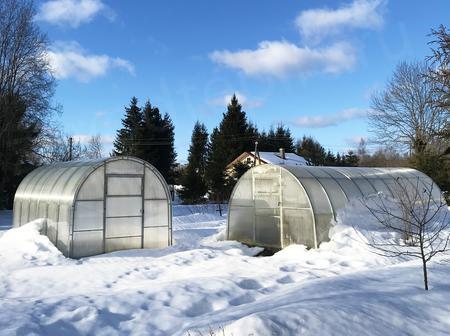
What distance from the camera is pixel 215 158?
42.8m

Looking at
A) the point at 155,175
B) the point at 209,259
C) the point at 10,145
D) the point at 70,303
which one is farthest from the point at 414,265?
the point at 10,145

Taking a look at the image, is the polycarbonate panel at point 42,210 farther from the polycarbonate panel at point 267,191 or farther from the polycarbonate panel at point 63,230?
the polycarbonate panel at point 267,191

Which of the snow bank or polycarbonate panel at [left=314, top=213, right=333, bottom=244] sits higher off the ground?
polycarbonate panel at [left=314, top=213, right=333, bottom=244]

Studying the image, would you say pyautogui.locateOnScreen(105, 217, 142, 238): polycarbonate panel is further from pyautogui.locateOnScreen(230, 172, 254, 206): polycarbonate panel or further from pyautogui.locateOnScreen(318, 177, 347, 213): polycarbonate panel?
pyautogui.locateOnScreen(318, 177, 347, 213): polycarbonate panel

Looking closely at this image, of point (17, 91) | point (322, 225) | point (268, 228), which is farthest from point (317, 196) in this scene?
point (17, 91)

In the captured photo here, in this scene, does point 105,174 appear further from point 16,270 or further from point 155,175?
point 16,270

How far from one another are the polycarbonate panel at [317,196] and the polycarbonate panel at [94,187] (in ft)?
20.5

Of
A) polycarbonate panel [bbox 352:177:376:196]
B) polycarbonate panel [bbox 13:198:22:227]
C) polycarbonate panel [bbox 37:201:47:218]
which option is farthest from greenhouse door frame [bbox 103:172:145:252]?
polycarbonate panel [bbox 352:177:376:196]

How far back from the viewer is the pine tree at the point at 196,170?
116 ft

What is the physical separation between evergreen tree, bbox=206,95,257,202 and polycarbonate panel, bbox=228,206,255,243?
2151cm

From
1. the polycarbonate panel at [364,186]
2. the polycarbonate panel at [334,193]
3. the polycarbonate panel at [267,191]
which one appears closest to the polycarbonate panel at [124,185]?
the polycarbonate panel at [267,191]

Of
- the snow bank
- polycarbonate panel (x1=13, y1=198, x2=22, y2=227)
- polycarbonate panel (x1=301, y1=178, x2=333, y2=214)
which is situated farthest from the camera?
polycarbonate panel (x1=13, y1=198, x2=22, y2=227)

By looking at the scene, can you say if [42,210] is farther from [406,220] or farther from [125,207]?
[406,220]

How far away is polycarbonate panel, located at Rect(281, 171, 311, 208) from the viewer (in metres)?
13.1
